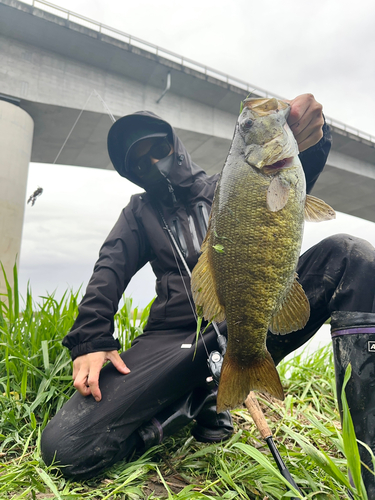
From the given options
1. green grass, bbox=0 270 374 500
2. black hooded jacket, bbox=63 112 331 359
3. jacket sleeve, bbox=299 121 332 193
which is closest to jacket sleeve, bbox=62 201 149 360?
black hooded jacket, bbox=63 112 331 359

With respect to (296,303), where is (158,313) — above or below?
below

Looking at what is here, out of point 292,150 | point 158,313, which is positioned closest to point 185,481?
point 158,313

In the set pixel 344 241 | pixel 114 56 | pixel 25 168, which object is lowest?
pixel 344 241

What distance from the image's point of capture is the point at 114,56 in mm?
11656

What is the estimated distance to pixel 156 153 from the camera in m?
3.04

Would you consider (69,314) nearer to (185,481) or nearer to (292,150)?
(185,481)

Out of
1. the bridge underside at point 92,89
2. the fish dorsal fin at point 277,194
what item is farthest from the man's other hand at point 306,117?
the bridge underside at point 92,89

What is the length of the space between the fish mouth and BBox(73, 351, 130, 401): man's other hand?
4.92 ft

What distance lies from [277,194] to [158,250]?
1.41 m

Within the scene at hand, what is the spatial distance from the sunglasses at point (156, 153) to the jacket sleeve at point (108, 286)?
40cm

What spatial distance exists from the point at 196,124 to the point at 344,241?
39.8 ft

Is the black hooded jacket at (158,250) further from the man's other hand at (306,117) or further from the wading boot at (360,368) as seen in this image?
the wading boot at (360,368)

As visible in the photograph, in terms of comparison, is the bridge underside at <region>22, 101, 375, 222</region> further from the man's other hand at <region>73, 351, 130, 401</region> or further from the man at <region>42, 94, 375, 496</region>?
the man's other hand at <region>73, 351, 130, 401</region>

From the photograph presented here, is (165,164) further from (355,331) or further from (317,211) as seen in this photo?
(355,331)
